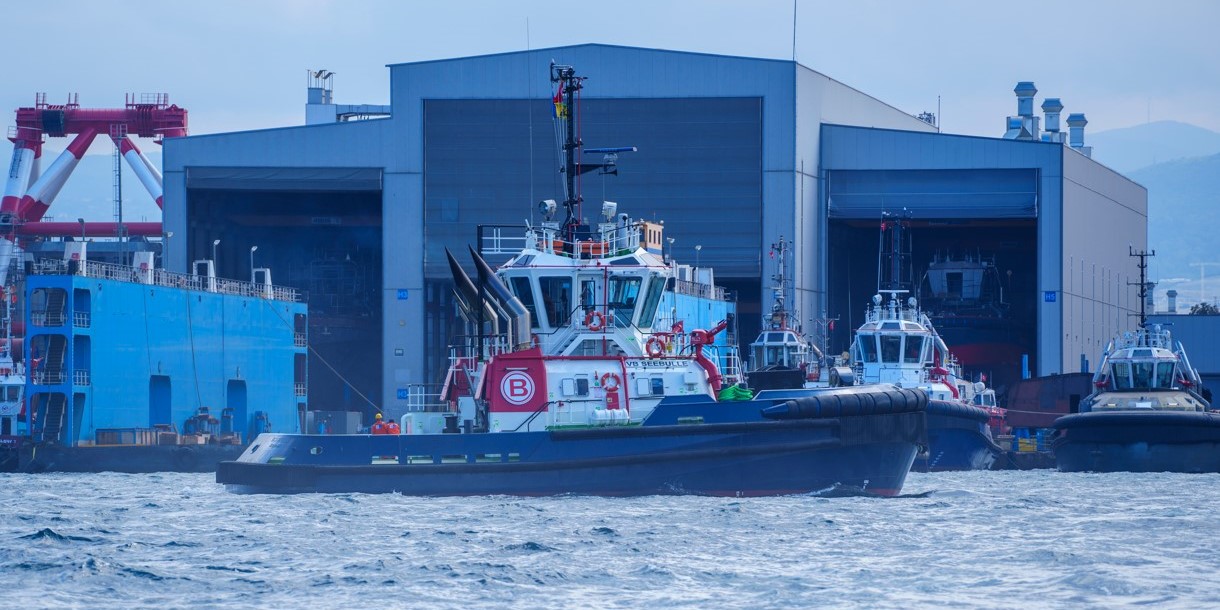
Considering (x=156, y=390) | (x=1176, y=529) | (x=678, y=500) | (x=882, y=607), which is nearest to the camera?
→ (x=882, y=607)

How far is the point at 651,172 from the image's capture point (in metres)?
55.7

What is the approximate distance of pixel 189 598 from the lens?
17641 mm

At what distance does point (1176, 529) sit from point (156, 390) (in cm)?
3370

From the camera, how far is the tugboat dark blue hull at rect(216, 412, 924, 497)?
2780 cm

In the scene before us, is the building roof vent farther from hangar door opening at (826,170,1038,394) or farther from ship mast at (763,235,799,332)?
ship mast at (763,235,799,332)

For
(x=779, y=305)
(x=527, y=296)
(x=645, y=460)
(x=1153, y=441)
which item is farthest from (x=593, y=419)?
(x=779, y=305)

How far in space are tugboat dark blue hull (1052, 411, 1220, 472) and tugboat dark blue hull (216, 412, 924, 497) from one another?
13.1 meters

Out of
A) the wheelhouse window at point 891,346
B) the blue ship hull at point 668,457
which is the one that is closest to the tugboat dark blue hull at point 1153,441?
the wheelhouse window at point 891,346

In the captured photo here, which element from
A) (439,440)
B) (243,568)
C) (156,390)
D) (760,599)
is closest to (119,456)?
(156,390)

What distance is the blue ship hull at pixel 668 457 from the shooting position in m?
27.8

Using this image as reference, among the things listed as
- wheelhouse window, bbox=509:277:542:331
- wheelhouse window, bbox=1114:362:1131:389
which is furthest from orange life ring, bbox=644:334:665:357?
wheelhouse window, bbox=1114:362:1131:389

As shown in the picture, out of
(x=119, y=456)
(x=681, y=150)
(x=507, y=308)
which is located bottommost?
(x=119, y=456)

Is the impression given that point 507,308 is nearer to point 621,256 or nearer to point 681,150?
point 621,256

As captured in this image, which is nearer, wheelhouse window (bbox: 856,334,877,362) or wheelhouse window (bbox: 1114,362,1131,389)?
wheelhouse window (bbox: 1114,362,1131,389)
